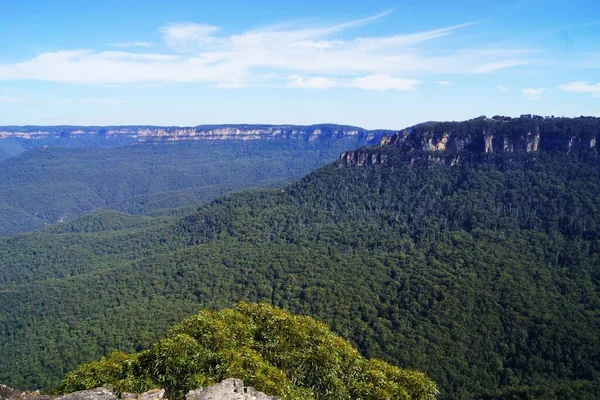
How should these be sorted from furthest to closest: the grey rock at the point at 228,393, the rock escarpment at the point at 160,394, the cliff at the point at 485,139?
the cliff at the point at 485,139 < the grey rock at the point at 228,393 < the rock escarpment at the point at 160,394

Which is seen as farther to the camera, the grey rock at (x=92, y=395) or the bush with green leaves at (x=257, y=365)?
the bush with green leaves at (x=257, y=365)

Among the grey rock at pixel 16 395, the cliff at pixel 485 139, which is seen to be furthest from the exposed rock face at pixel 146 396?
the cliff at pixel 485 139

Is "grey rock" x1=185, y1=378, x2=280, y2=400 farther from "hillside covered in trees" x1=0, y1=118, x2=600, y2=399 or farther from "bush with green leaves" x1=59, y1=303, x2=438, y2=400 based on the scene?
"hillside covered in trees" x1=0, y1=118, x2=600, y2=399

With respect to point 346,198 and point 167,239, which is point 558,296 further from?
point 167,239

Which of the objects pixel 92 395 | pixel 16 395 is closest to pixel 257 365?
pixel 92 395

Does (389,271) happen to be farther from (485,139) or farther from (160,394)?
A: (160,394)

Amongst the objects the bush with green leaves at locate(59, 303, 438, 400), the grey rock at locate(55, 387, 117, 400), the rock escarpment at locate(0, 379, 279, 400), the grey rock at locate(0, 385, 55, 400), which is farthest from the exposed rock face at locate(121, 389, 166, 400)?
the grey rock at locate(0, 385, 55, 400)

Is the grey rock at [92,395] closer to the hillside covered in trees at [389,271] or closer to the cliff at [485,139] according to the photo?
the hillside covered in trees at [389,271]
